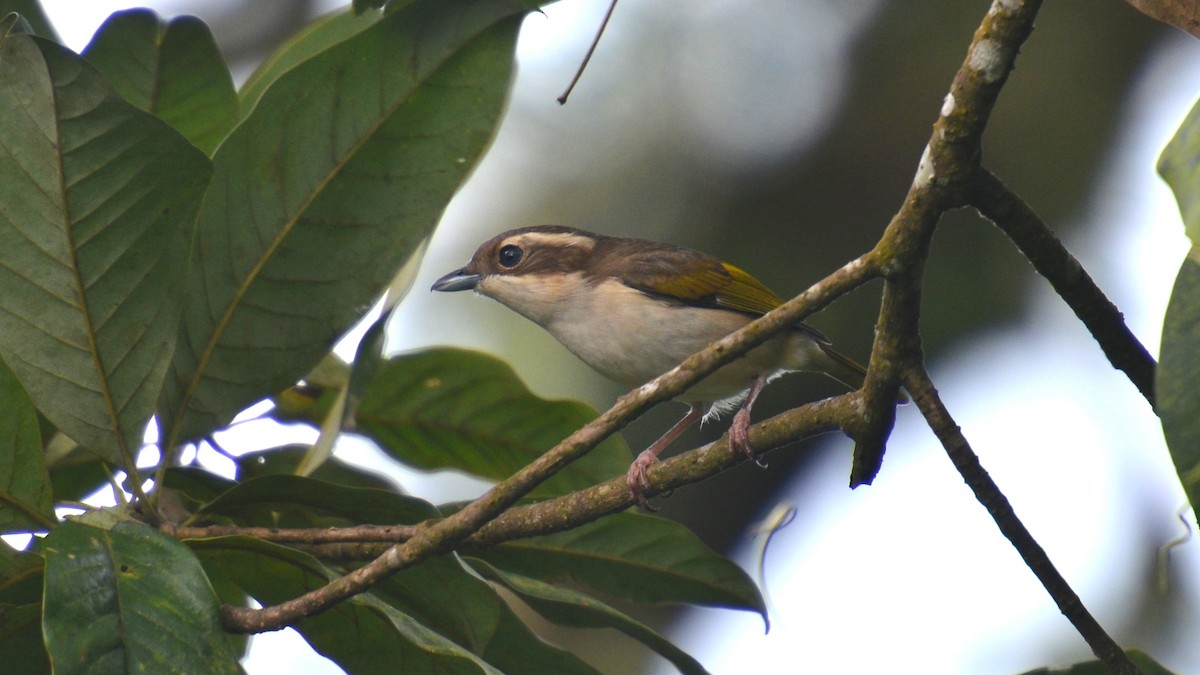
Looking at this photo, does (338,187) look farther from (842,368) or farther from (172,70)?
(842,368)

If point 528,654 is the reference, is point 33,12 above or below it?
above

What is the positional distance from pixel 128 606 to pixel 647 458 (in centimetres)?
218

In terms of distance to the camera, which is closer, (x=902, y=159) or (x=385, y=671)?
(x=385, y=671)

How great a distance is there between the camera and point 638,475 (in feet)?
8.99

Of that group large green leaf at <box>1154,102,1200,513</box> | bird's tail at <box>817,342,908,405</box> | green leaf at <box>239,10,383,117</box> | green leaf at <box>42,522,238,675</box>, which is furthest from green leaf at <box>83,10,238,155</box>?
large green leaf at <box>1154,102,1200,513</box>

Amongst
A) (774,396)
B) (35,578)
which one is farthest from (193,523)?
(774,396)

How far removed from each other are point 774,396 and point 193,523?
4037mm

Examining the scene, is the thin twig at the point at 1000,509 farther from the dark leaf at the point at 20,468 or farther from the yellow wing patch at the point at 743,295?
the yellow wing patch at the point at 743,295

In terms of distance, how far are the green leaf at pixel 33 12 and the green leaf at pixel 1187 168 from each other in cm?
282

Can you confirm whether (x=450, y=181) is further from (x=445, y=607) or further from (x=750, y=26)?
(x=750, y=26)

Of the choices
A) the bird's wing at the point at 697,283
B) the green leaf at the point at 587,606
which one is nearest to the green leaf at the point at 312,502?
the green leaf at the point at 587,606

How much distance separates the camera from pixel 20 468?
242 centimetres

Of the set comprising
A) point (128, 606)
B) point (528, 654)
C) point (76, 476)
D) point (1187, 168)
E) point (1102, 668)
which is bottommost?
point (1102, 668)

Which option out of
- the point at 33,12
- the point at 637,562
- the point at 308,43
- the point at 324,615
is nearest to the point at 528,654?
the point at 637,562
